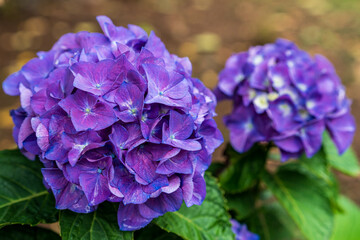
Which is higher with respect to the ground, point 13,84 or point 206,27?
point 13,84

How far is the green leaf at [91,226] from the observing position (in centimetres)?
107

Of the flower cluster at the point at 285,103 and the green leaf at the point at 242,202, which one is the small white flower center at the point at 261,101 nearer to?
the flower cluster at the point at 285,103

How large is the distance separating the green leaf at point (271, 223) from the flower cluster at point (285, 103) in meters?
0.63

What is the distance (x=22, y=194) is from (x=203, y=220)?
537 millimetres

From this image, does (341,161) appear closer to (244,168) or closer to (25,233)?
(244,168)

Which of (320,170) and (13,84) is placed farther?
(320,170)

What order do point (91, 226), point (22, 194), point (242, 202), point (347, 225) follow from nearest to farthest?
point (91, 226) < point (22, 194) < point (242, 202) < point (347, 225)

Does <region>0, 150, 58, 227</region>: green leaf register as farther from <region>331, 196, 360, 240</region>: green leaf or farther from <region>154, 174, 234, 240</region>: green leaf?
<region>331, 196, 360, 240</region>: green leaf

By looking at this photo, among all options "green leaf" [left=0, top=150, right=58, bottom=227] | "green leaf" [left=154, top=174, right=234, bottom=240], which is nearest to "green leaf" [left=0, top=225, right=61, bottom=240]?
"green leaf" [left=0, top=150, right=58, bottom=227]

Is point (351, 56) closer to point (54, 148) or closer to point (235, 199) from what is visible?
point (235, 199)

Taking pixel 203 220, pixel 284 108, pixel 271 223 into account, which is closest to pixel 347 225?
pixel 271 223

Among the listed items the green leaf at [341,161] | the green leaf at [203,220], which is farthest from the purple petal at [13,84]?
the green leaf at [341,161]

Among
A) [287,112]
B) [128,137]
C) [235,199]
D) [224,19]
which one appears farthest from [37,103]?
[224,19]

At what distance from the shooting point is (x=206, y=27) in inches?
200
